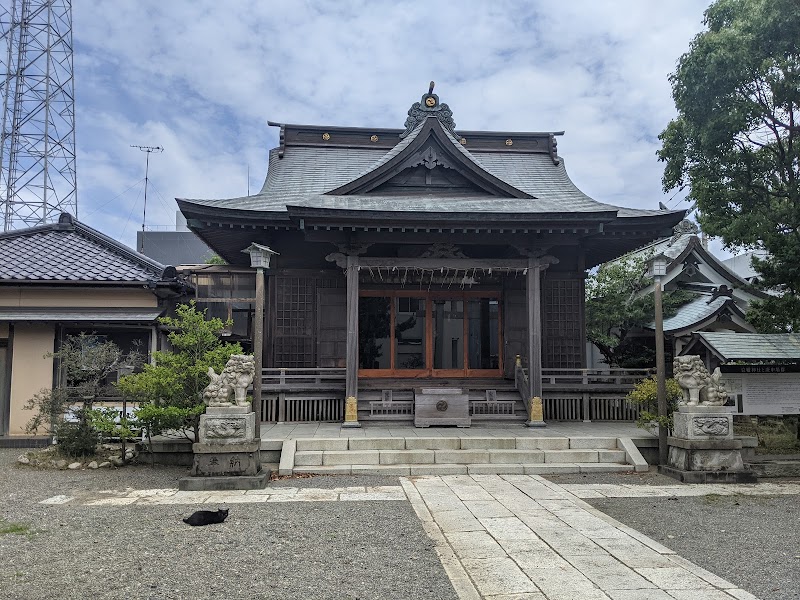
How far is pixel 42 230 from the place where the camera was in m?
15.0

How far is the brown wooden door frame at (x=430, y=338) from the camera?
14680mm

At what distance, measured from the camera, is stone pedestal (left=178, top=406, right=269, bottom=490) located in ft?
28.5

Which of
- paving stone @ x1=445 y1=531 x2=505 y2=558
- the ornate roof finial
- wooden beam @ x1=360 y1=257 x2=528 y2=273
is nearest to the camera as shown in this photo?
paving stone @ x1=445 y1=531 x2=505 y2=558

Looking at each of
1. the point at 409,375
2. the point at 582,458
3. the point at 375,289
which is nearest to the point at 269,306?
the point at 375,289

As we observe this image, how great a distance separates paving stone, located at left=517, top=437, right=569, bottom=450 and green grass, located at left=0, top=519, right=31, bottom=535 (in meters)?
7.43

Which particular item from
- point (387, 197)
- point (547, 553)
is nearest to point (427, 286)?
point (387, 197)

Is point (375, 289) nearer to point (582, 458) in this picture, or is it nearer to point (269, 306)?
point (269, 306)

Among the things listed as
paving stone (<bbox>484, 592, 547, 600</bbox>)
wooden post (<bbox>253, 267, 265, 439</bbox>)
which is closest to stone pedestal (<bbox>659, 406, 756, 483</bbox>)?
paving stone (<bbox>484, 592, 547, 600</bbox>)

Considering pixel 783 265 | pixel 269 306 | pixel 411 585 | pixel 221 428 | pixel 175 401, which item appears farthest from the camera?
pixel 269 306

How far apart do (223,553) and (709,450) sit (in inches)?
296

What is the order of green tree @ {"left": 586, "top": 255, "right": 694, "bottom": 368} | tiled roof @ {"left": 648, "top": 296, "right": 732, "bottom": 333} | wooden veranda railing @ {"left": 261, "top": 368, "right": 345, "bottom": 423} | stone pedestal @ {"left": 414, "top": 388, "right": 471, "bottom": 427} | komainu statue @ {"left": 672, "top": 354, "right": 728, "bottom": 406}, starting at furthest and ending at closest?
green tree @ {"left": 586, "top": 255, "right": 694, "bottom": 368} → tiled roof @ {"left": 648, "top": 296, "right": 732, "bottom": 333} → wooden veranda railing @ {"left": 261, "top": 368, "right": 345, "bottom": 423} → stone pedestal @ {"left": 414, "top": 388, "right": 471, "bottom": 427} → komainu statue @ {"left": 672, "top": 354, "right": 728, "bottom": 406}

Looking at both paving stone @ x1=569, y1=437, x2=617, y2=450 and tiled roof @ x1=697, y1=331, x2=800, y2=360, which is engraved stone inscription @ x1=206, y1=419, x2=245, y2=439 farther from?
tiled roof @ x1=697, y1=331, x2=800, y2=360

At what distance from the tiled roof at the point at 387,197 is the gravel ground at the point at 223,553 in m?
6.58

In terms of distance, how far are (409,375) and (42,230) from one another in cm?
1001
